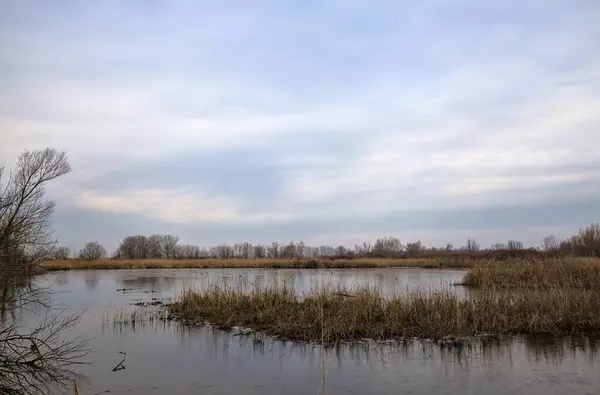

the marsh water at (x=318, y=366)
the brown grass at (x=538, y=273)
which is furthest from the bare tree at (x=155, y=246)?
the marsh water at (x=318, y=366)

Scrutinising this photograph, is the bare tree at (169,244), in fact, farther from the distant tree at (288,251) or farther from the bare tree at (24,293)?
the bare tree at (24,293)

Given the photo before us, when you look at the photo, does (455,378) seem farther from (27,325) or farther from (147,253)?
(147,253)

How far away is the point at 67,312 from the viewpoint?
13.6 meters

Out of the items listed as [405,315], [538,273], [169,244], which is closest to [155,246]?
[169,244]

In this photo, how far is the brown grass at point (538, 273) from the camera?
15953 millimetres

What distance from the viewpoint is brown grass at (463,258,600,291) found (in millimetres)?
15953

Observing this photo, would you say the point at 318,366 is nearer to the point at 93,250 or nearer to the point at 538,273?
the point at 538,273

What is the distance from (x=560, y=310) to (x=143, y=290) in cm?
1625

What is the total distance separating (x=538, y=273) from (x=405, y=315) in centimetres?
881

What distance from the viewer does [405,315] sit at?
10938 mm

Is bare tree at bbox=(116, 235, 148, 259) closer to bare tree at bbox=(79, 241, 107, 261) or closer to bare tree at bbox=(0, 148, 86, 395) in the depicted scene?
bare tree at bbox=(79, 241, 107, 261)

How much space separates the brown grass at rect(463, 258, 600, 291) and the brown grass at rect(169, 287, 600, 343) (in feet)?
11.2

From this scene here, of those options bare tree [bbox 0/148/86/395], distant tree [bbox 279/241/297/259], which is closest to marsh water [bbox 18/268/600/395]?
bare tree [bbox 0/148/86/395]

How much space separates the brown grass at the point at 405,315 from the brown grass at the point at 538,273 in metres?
3.42
